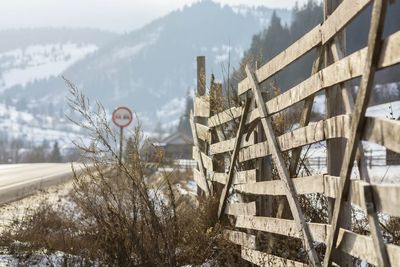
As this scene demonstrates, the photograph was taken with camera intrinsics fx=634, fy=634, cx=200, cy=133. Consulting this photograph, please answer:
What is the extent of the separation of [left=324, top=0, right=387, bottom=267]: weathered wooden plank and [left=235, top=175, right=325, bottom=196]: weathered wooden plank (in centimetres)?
45

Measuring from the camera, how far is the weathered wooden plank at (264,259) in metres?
5.21

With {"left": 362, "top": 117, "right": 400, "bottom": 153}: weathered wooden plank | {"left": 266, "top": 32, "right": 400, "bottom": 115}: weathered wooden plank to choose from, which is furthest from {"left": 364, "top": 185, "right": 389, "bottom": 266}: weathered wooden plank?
{"left": 266, "top": 32, "right": 400, "bottom": 115}: weathered wooden plank

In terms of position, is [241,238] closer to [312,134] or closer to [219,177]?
[219,177]

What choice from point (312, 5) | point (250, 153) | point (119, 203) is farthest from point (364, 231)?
point (312, 5)

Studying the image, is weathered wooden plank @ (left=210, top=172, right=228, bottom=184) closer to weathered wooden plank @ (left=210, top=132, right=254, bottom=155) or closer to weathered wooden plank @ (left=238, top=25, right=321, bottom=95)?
weathered wooden plank @ (left=210, top=132, right=254, bottom=155)

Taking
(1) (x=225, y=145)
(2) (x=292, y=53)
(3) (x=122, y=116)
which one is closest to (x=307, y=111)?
(2) (x=292, y=53)

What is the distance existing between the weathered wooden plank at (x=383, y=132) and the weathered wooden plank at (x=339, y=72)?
30cm

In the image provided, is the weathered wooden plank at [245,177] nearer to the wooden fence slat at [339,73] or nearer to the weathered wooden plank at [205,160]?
the wooden fence slat at [339,73]

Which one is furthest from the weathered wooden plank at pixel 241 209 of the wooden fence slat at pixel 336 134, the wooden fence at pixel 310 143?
the wooden fence slat at pixel 336 134

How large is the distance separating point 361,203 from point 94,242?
3.46 metres

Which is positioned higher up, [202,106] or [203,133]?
[202,106]

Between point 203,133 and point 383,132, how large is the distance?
5.77 metres

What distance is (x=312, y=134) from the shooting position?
4.60m

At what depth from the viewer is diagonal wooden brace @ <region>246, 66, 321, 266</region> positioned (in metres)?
4.62
